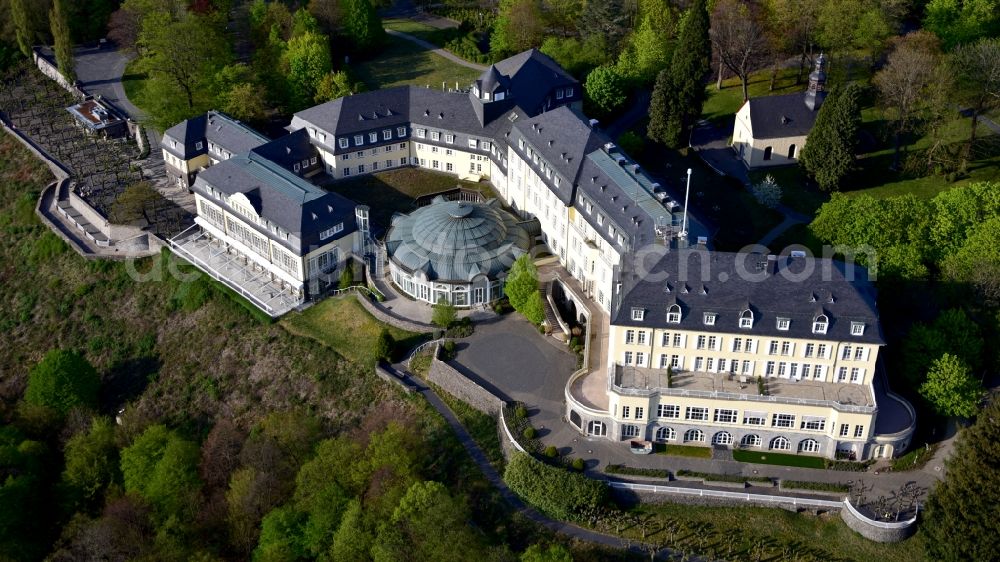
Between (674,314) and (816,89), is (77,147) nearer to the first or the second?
(674,314)

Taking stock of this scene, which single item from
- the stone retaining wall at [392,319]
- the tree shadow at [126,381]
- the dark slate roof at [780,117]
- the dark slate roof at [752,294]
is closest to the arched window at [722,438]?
the dark slate roof at [752,294]

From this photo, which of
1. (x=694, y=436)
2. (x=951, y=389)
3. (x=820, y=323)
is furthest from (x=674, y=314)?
(x=951, y=389)

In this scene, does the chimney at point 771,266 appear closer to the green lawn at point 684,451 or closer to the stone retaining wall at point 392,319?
the green lawn at point 684,451

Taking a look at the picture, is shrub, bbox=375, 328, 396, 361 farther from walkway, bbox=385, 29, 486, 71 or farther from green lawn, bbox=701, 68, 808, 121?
walkway, bbox=385, 29, 486, 71

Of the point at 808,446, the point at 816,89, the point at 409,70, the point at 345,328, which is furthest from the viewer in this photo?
the point at 409,70

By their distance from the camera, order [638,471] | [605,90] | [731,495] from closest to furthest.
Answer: [731,495], [638,471], [605,90]

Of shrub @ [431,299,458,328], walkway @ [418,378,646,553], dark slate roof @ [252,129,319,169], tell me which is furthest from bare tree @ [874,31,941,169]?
dark slate roof @ [252,129,319,169]

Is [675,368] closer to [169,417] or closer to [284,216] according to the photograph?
[284,216]
